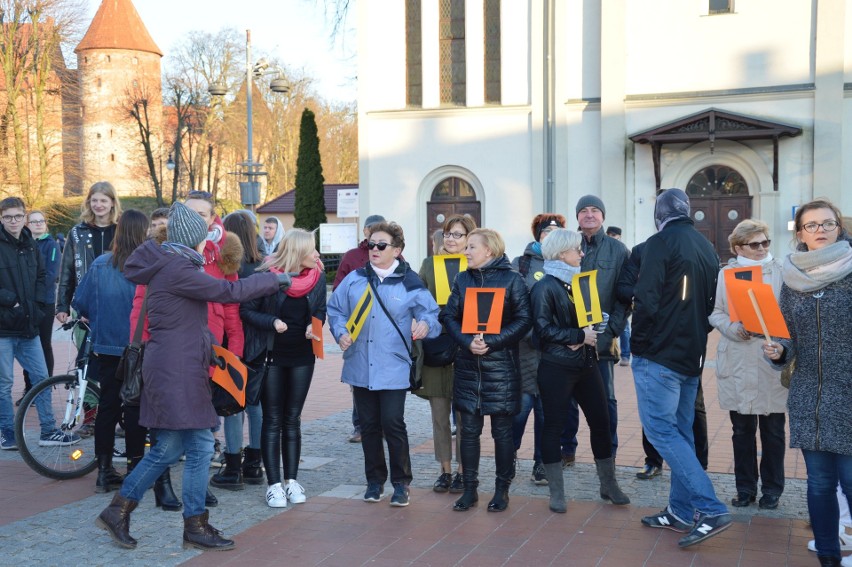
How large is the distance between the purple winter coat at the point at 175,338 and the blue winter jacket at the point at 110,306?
153 cm

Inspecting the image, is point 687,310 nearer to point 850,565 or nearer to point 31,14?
point 850,565

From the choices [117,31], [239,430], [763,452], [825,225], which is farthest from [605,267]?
[117,31]

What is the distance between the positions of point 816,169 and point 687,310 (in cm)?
1686

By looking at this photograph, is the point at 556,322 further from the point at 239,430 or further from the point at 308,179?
the point at 308,179

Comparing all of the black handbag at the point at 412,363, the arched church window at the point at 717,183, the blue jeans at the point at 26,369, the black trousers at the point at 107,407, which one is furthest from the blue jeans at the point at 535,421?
the arched church window at the point at 717,183

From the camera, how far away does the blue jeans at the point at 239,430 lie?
22.1 ft

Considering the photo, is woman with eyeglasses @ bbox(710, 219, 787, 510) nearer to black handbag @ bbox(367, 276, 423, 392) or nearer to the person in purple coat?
black handbag @ bbox(367, 276, 423, 392)

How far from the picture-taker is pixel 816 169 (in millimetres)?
20500

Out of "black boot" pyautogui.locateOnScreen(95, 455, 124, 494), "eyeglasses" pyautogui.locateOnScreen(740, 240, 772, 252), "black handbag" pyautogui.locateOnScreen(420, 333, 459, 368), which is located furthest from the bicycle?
"eyeglasses" pyautogui.locateOnScreen(740, 240, 772, 252)

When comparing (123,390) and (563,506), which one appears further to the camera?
(563,506)

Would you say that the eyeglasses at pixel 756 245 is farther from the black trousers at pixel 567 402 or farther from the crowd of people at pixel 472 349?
the black trousers at pixel 567 402

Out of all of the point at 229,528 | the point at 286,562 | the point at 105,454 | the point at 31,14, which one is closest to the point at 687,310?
the point at 286,562

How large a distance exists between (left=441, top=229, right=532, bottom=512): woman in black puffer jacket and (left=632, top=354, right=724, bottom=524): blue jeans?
836 mm

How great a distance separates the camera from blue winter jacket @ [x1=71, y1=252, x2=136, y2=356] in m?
6.68
